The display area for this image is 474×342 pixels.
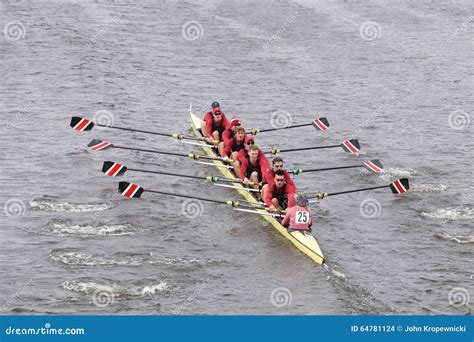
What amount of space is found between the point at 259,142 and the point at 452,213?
36.0ft

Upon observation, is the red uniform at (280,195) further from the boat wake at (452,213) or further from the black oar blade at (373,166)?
the boat wake at (452,213)

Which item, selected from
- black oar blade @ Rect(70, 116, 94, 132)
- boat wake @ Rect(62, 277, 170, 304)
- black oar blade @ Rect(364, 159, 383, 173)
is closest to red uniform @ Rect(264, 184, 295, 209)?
black oar blade @ Rect(364, 159, 383, 173)

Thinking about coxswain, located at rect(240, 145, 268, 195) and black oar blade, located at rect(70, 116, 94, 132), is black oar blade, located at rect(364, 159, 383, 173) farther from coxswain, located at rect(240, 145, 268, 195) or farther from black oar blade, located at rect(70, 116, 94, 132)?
black oar blade, located at rect(70, 116, 94, 132)

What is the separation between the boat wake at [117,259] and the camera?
894 inches

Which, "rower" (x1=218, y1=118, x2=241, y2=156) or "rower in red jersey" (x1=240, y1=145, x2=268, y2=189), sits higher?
"rower" (x1=218, y1=118, x2=241, y2=156)

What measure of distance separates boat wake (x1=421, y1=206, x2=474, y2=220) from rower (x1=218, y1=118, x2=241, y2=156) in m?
7.37

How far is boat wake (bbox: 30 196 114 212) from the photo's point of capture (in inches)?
1057

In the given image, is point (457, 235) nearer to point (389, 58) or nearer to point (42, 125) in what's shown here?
point (42, 125)

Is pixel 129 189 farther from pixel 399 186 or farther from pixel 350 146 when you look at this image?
pixel 350 146

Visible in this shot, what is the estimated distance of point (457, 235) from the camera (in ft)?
83.4
